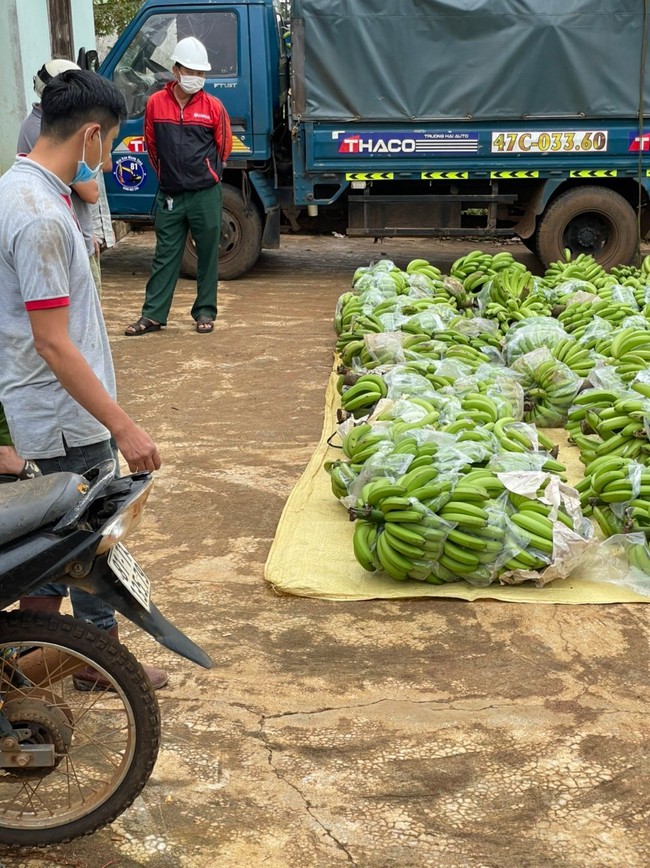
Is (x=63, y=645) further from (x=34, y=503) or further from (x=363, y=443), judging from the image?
(x=363, y=443)

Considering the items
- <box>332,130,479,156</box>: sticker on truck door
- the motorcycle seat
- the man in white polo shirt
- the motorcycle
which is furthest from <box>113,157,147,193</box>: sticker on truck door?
the motorcycle seat

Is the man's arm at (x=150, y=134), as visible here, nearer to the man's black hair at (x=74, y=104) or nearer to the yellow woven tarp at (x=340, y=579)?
the yellow woven tarp at (x=340, y=579)

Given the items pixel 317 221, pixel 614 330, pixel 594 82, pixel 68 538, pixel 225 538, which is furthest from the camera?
pixel 317 221

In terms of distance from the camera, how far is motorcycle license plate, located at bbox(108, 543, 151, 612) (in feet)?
9.20

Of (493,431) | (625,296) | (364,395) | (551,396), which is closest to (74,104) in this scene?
(493,431)

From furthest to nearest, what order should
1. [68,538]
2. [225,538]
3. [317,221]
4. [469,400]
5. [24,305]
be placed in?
[317,221], [469,400], [225,538], [24,305], [68,538]

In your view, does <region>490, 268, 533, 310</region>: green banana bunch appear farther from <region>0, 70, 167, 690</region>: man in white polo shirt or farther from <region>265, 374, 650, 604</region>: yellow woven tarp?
<region>0, 70, 167, 690</region>: man in white polo shirt

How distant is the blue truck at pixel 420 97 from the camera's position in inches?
428

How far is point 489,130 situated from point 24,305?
8.85 m

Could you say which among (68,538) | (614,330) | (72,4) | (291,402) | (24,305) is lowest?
(291,402)

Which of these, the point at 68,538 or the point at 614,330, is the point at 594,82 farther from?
the point at 68,538

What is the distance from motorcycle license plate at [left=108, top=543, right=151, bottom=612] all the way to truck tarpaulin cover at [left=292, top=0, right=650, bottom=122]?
885 centimetres

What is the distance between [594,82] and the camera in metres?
10.9

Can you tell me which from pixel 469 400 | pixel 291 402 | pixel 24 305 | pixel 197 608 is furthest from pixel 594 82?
pixel 24 305
